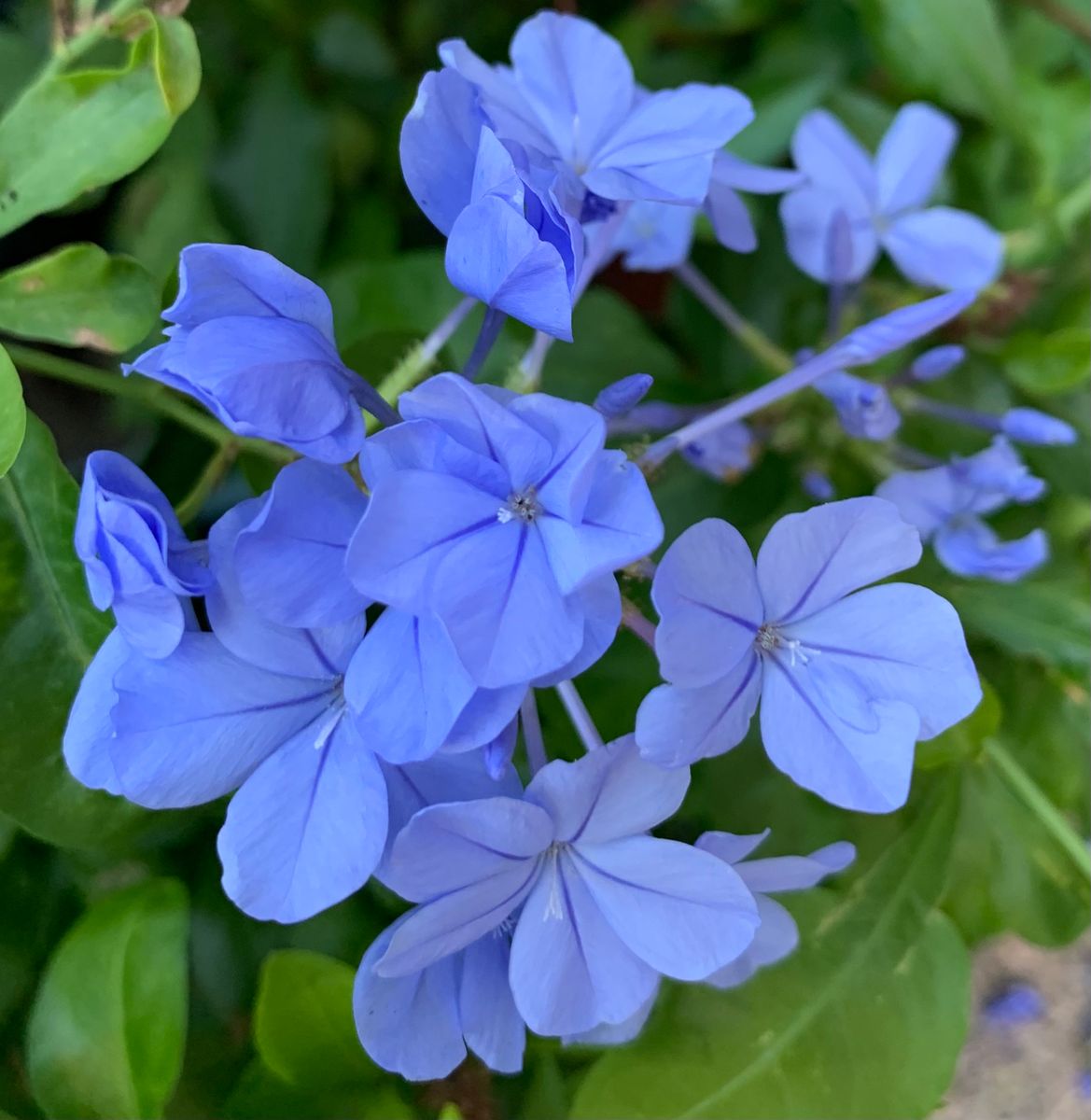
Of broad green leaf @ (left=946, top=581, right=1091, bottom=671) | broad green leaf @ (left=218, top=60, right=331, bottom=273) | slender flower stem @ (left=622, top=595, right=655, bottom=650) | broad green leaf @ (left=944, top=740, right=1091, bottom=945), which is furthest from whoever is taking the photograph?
broad green leaf @ (left=218, top=60, right=331, bottom=273)

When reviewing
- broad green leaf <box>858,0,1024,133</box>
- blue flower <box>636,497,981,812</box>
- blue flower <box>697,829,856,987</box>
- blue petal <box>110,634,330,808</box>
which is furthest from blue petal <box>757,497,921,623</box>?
broad green leaf <box>858,0,1024,133</box>

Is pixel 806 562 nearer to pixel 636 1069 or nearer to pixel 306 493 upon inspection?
pixel 306 493

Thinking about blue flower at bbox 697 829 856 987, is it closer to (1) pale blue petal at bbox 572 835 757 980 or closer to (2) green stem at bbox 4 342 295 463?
(1) pale blue petal at bbox 572 835 757 980

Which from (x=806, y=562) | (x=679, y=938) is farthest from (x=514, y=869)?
(x=806, y=562)

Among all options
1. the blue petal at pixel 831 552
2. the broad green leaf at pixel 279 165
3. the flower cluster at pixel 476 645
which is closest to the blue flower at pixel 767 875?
the flower cluster at pixel 476 645

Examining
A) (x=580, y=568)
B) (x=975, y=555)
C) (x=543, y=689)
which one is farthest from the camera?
(x=975, y=555)

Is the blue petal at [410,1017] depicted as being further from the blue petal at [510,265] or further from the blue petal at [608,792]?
the blue petal at [510,265]
